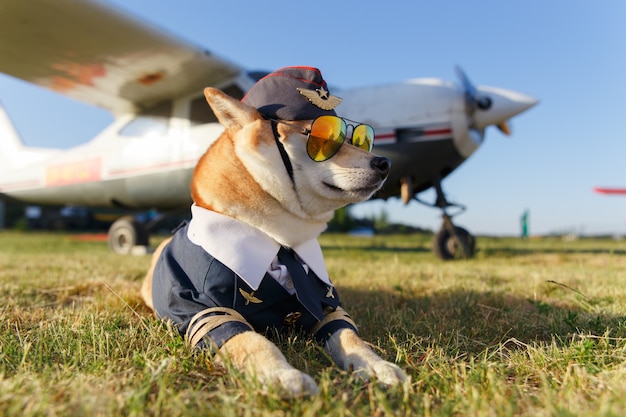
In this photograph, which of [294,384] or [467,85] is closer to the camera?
[294,384]

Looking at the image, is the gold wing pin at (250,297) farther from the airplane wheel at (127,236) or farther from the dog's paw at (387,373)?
the airplane wheel at (127,236)

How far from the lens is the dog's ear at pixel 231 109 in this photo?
4.17 feet

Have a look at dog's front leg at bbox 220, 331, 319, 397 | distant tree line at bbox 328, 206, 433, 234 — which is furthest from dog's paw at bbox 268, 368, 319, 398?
distant tree line at bbox 328, 206, 433, 234

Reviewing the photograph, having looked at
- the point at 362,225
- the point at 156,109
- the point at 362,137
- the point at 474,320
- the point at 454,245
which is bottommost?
the point at 362,225

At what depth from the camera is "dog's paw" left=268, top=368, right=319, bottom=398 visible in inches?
32.8

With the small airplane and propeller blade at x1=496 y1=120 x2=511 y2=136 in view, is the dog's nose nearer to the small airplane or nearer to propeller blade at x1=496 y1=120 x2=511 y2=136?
the small airplane

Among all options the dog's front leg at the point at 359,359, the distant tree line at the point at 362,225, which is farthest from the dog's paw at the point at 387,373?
the distant tree line at the point at 362,225

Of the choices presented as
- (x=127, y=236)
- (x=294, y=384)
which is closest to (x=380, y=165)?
(x=294, y=384)

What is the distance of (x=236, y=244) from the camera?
122 cm

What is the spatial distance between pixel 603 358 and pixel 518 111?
378cm

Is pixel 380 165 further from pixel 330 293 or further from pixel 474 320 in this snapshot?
pixel 474 320

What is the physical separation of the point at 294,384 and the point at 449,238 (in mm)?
4116

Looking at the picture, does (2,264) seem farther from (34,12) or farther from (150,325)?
(150,325)

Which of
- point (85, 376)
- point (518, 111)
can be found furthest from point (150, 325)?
point (518, 111)
